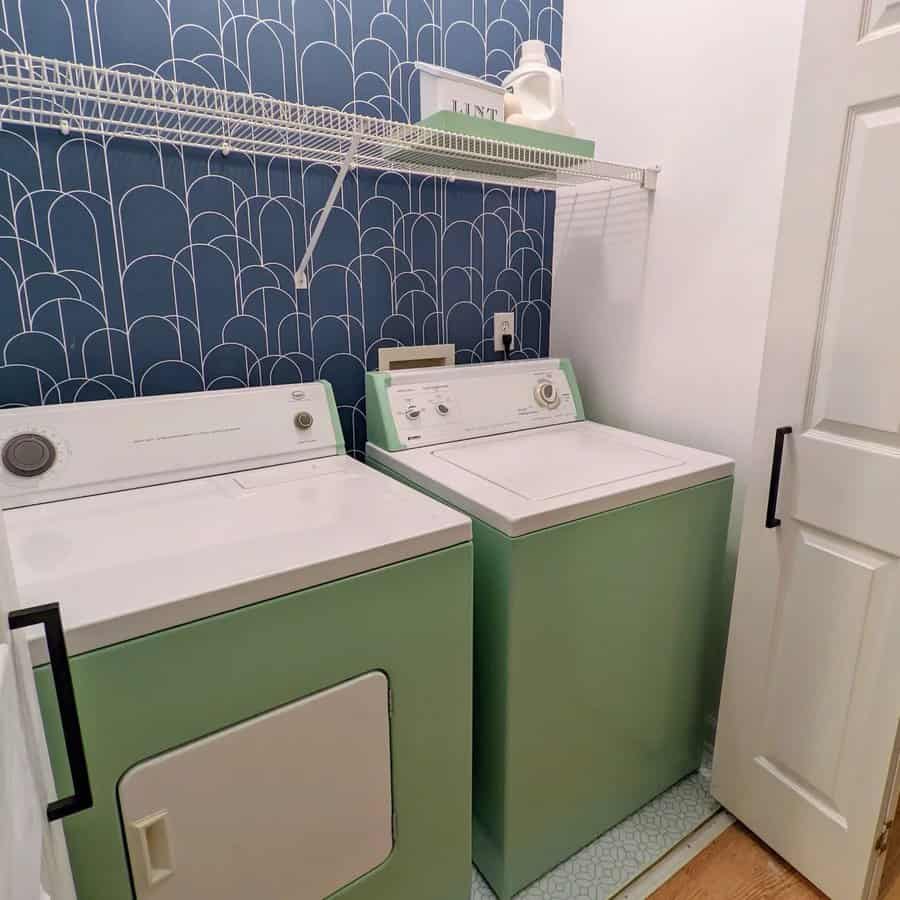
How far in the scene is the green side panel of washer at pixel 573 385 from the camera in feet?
6.53

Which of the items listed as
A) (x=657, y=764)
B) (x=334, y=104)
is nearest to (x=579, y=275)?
(x=334, y=104)

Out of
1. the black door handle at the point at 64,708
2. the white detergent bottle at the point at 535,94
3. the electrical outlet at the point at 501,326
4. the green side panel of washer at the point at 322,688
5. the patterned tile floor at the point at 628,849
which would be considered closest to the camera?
the black door handle at the point at 64,708

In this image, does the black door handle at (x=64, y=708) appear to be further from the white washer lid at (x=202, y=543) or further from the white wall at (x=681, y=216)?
the white wall at (x=681, y=216)

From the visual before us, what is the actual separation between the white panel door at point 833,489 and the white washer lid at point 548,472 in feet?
Answer: 0.71

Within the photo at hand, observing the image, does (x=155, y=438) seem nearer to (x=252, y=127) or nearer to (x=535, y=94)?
(x=252, y=127)

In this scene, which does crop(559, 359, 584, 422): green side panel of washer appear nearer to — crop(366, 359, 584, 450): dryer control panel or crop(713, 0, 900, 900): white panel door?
crop(366, 359, 584, 450): dryer control panel

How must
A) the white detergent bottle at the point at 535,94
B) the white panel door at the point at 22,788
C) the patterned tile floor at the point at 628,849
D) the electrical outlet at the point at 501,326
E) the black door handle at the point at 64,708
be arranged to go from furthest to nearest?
1. the electrical outlet at the point at 501,326
2. the white detergent bottle at the point at 535,94
3. the patterned tile floor at the point at 628,849
4. the black door handle at the point at 64,708
5. the white panel door at the point at 22,788

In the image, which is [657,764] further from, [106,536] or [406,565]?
[106,536]

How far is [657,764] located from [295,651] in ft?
3.88

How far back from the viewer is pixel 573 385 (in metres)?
1.99

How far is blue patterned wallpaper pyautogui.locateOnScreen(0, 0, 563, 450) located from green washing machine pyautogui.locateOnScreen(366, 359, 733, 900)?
297mm

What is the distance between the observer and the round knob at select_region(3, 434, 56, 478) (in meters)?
1.22

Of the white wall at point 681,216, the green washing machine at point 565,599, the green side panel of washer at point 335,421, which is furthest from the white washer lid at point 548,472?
the white wall at point 681,216

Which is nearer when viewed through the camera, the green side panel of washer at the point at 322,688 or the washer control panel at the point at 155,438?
the green side panel of washer at the point at 322,688
